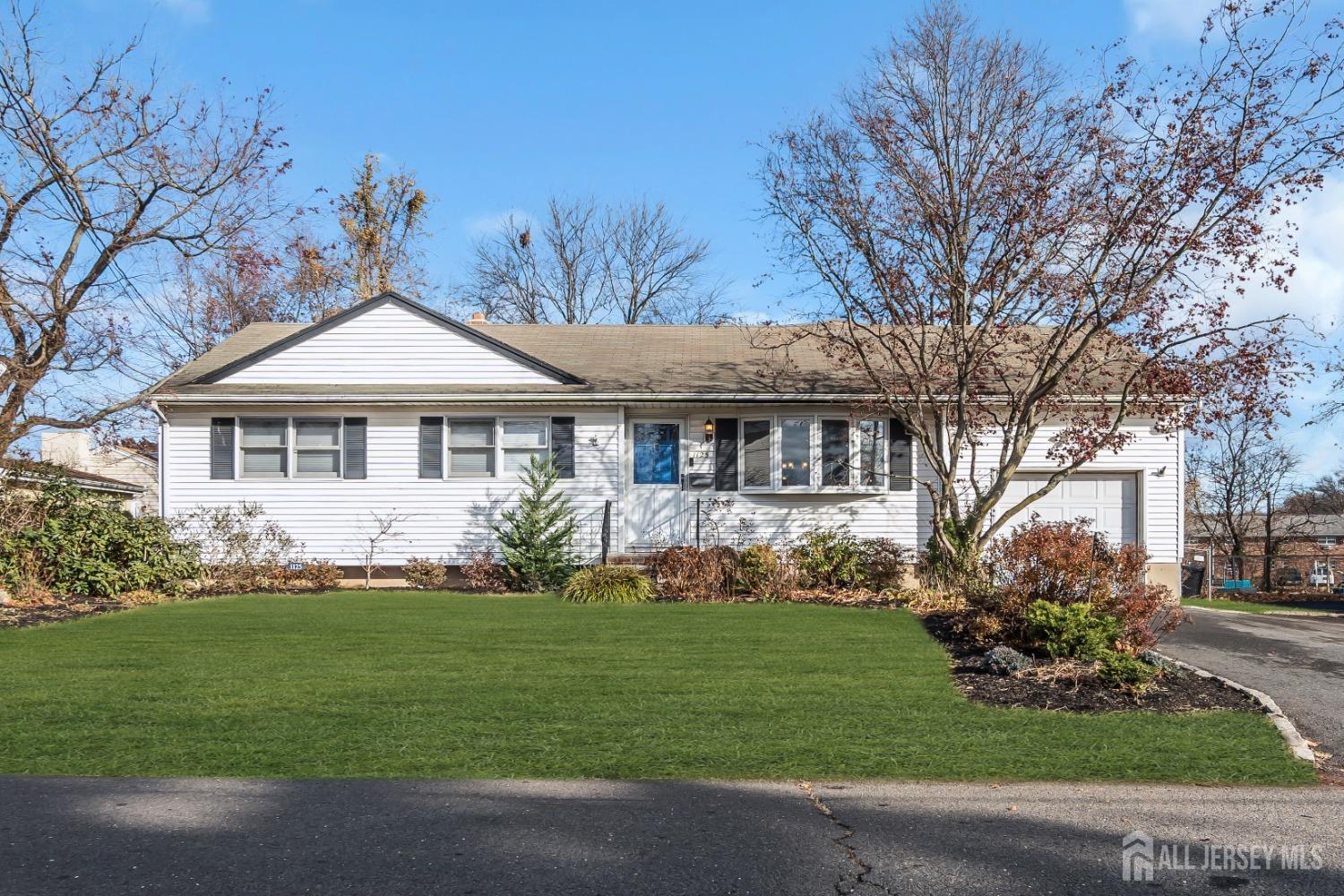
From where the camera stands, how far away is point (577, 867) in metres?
4.68

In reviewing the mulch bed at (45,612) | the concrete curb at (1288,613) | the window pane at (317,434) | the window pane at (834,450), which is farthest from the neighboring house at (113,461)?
the concrete curb at (1288,613)

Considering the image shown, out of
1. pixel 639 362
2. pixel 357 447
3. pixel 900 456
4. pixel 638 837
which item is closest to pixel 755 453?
pixel 900 456

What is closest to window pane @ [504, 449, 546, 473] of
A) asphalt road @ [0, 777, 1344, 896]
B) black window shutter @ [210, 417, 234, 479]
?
black window shutter @ [210, 417, 234, 479]

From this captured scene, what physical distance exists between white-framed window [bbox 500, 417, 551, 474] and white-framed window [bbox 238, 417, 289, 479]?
373cm

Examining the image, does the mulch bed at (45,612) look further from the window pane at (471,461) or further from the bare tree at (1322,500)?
the bare tree at (1322,500)

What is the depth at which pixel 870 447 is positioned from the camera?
18.2 metres

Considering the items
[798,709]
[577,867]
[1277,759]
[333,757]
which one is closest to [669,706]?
[798,709]

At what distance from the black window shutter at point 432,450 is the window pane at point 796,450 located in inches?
227

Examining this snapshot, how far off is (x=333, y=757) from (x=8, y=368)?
13418 millimetres

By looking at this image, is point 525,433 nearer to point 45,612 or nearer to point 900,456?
point 900,456

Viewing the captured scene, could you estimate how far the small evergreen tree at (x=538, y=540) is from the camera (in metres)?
16.2

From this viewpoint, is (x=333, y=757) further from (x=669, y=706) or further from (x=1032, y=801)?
(x=1032, y=801)

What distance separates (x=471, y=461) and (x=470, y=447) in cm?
25

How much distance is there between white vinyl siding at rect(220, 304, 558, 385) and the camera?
18.2m
